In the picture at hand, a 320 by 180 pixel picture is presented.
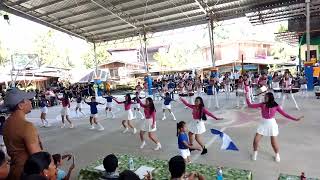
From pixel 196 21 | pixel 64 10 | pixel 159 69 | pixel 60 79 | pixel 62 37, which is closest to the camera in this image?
pixel 64 10

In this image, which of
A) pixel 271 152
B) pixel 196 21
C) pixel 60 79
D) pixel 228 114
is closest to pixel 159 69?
pixel 60 79

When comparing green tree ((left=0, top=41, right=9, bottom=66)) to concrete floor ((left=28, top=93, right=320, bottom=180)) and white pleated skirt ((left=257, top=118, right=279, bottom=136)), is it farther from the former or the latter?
white pleated skirt ((left=257, top=118, right=279, bottom=136))

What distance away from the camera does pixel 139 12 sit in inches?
924

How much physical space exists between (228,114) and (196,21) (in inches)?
490

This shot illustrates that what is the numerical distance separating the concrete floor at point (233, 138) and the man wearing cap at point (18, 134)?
Answer: 4.11m

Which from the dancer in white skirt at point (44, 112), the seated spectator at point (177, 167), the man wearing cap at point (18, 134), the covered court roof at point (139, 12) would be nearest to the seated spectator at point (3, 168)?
the man wearing cap at point (18, 134)

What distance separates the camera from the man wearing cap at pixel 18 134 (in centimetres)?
329

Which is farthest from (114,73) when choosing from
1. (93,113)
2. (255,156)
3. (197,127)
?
(255,156)

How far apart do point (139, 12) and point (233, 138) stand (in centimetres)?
1598

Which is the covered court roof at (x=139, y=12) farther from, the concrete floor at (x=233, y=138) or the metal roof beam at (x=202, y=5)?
the concrete floor at (x=233, y=138)

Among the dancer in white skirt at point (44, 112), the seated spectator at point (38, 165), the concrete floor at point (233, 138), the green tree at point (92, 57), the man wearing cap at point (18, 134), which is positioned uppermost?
the green tree at point (92, 57)

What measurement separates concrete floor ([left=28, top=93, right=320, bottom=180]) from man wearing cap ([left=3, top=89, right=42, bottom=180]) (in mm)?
4114

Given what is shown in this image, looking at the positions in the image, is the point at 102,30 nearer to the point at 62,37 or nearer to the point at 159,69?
the point at 159,69

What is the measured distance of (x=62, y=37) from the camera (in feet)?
177
